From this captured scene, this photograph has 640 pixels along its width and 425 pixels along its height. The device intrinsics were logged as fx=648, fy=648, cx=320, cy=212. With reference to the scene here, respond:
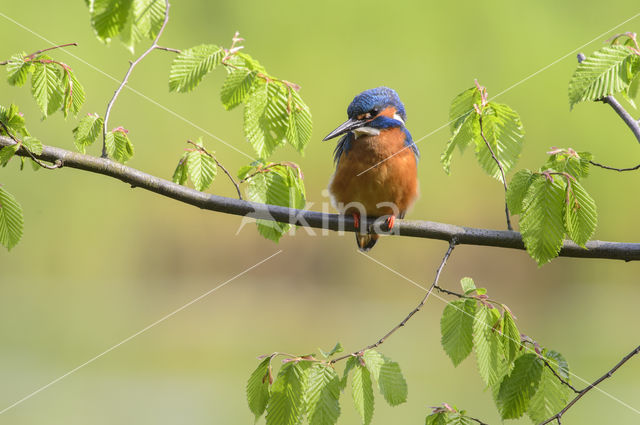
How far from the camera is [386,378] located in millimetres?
1597

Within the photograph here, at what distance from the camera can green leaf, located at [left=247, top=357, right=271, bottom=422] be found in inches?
62.4

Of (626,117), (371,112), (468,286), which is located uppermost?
(371,112)

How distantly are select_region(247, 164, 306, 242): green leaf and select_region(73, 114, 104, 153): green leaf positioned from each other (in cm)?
Answer: 48

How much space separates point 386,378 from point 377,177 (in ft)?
4.23

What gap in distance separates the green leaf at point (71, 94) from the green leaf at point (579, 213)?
1.30 m

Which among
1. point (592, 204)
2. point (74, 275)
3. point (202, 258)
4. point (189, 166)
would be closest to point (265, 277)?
point (202, 258)

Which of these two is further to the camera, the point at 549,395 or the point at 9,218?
the point at 9,218

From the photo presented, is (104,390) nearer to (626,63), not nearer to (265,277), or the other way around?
(265,277)

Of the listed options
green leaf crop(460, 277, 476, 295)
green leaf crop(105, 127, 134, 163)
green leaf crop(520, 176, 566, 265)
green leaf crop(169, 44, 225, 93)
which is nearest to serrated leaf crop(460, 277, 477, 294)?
green leaf crop(460, 277, 476, 295)

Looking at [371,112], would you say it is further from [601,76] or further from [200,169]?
[601,76]

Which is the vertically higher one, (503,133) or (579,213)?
(503,133)

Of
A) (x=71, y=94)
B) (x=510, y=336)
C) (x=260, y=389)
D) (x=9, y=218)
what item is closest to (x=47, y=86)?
(x=71, y=94)

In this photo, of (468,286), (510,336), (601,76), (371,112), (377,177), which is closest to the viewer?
(601,76)

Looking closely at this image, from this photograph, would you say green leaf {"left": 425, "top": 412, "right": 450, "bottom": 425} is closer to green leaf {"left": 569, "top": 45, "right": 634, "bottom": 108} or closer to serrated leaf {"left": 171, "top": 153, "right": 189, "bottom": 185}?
green leaf {"left": 569, "top": 45, "right": 634, "bottom": 108}
